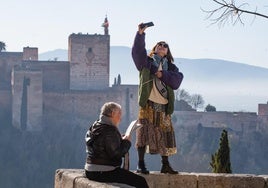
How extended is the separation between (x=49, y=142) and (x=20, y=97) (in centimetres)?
314

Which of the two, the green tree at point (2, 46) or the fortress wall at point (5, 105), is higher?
the green tree at point (2, 46)

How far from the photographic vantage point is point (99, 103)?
47250mm

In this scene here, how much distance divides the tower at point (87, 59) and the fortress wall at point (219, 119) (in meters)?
5.76

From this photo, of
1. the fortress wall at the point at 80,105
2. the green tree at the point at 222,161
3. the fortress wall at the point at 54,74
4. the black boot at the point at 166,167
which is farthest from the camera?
the fortress wall at the point at 54,74

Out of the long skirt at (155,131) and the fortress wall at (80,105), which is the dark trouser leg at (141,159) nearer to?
the long skirt at (155,131)

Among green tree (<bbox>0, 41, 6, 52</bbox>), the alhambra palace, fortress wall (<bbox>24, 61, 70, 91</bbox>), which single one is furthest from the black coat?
green tree (<bbox>0, 41, 6, 52</bbox>)

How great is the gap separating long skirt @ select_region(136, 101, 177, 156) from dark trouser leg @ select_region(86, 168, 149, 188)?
1.08 m

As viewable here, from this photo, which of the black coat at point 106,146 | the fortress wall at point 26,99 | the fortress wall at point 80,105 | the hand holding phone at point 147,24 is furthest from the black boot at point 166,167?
the fortress wall at point 80,105

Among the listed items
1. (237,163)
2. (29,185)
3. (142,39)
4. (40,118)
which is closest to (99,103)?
(40,118)

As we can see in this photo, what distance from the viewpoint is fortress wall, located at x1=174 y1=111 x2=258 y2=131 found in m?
50.1

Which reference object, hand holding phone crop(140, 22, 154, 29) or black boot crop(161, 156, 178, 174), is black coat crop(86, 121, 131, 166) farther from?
hand holding phone crop(140, 22, 154, 29)

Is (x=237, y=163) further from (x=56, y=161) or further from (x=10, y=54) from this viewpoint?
(x=10, y=54)

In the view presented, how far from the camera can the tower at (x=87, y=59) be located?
4762 cm

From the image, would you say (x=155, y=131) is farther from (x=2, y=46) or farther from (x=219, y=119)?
(x=2, y=46)
